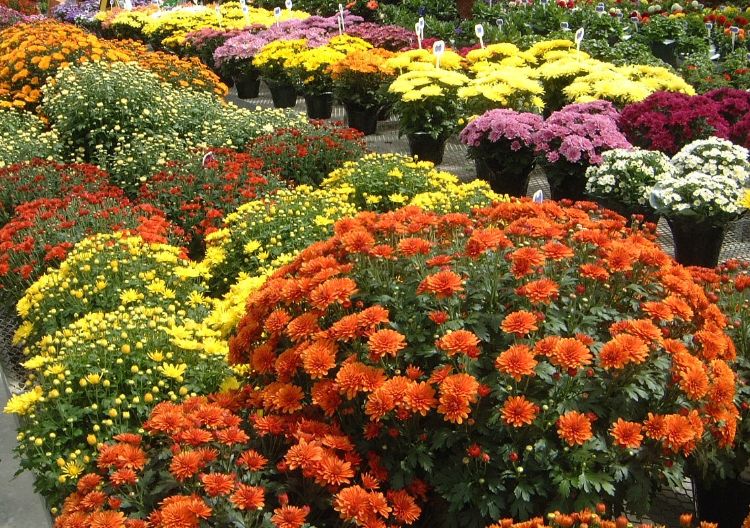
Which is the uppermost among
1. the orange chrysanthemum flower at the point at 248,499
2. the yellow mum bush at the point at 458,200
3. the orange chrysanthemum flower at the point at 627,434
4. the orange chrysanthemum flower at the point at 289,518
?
the orange chrysanthemum flower at the point at 627,434

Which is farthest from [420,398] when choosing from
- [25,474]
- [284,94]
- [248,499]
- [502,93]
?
[284,94]

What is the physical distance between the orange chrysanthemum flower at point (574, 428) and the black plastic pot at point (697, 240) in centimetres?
315

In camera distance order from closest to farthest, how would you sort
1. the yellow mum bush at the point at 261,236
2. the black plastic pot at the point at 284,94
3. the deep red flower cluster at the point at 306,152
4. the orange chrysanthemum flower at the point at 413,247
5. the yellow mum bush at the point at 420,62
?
the orange chrysanthemum flower at the point at 413,247
the yellow mum bush at the point at 261,236
the deep red flower cluster at the point at 306,152
the yellow mum bush at the point at 420,62
the black plastic pot at the point at 284,94

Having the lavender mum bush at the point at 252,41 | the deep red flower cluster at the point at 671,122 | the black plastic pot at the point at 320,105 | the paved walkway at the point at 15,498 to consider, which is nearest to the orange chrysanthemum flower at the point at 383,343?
the paved walkway at the point at 15,498

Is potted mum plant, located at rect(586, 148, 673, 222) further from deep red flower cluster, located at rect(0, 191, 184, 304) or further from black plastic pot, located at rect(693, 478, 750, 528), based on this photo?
deep red flower cluster, located at rect(0, 191, 184, 304)

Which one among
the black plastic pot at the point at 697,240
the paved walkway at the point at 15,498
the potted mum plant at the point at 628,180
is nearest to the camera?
the paved walkway at the point at 15,498

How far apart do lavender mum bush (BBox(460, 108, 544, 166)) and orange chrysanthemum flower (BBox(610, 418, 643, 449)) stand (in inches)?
165

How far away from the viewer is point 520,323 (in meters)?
2.18

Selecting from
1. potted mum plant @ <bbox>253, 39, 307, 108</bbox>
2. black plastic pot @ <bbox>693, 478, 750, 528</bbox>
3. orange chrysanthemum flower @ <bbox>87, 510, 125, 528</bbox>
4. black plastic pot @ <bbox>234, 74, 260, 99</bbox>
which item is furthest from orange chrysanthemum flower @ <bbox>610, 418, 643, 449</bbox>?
black plastic pot @ <bbox>234, 74, 260, 99</bbox>

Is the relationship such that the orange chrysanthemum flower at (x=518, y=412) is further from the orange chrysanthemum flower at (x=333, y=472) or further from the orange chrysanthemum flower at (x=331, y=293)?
the orange chrysanthemum flower at (x=331, y=293)

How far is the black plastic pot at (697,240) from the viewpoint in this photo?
4.83 metres

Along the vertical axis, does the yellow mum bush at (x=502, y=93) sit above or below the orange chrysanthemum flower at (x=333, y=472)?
above

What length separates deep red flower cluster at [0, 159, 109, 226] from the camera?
5.88 metres

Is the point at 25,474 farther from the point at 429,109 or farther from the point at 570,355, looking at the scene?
the point at 429,109
